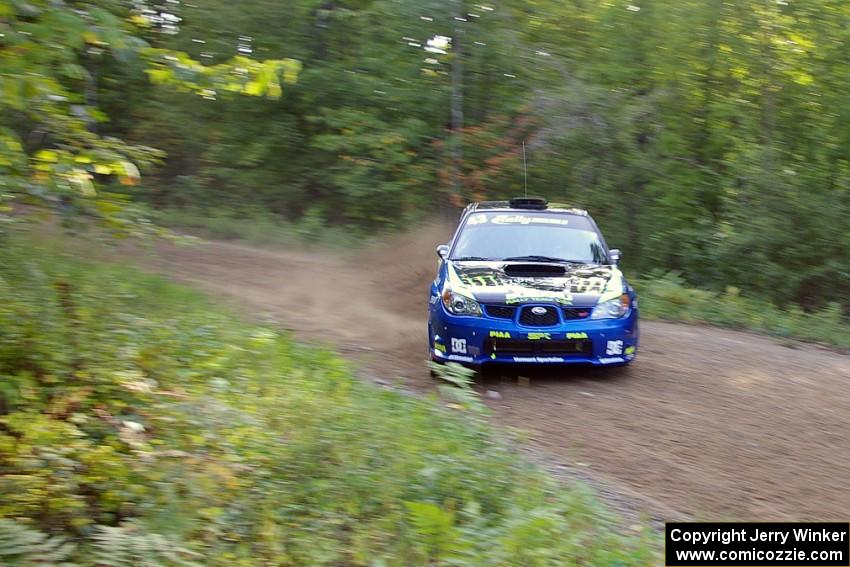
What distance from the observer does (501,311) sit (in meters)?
8.51

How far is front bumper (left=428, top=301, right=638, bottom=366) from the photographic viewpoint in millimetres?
8430

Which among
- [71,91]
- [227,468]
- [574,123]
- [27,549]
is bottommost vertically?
[574,123]

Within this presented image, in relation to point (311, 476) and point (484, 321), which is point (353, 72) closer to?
point (484, 321)

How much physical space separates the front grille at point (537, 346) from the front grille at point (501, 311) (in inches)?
9.3

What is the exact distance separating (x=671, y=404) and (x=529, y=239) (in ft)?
8.87

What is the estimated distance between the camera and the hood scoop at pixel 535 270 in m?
9.06

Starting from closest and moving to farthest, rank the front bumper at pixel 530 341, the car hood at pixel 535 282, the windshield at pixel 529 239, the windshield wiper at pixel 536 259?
the front bumper at pixel 530 341
the car hood at pixel 535 282
the windshield wiper at pixel 536 259
the windshield at pixel 529 239

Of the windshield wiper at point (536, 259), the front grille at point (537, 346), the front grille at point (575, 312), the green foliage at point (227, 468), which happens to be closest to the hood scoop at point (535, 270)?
the windshield wiper at point (536, 259)

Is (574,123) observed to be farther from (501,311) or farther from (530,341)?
(530,341)

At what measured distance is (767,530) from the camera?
4.99m

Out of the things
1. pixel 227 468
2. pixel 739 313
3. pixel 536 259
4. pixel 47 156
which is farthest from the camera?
pixel 739 313

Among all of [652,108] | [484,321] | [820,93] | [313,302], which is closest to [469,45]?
[652,108]

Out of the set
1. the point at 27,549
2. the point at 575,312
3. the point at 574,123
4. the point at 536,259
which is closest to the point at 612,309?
the point at 575,312

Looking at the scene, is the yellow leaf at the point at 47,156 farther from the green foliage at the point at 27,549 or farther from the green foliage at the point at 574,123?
the green foliage at the point at 574,123
